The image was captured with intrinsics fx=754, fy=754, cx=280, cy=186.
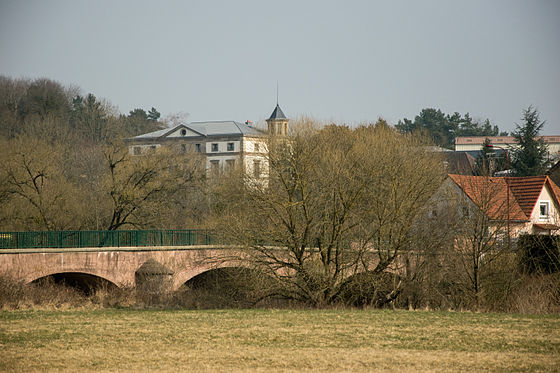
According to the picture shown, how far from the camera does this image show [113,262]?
2861cm

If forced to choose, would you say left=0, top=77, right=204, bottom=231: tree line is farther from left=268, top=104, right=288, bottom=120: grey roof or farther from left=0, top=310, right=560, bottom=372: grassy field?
left=268, top=104, right=288, bottom=120: grey roof

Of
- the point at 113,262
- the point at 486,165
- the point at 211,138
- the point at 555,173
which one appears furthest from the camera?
the point at 211,138

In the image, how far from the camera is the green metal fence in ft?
89.7

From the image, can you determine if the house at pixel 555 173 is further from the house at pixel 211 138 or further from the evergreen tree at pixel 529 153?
the house at pixel 211 138

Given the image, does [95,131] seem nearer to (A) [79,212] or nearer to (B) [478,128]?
(A) [79,212]

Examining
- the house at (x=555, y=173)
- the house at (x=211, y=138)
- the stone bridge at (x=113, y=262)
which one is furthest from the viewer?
Answer: the house at (x=211, y=138)

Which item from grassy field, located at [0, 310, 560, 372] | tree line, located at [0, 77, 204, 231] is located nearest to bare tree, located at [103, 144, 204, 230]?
tree line, located at [0, 77, 204, 231]

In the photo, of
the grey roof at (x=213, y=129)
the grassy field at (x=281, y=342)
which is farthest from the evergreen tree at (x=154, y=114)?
the grassy field at (x=281, y=342)

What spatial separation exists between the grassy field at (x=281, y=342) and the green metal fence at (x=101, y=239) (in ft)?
26.0

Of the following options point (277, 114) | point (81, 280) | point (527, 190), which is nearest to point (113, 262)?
point (81, 280)

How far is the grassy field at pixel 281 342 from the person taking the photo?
40.4ft

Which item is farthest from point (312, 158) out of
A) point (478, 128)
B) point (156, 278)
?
point (478, 128)

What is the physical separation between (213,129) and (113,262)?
5835cm

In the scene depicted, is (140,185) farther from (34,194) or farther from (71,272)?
(71,272)
